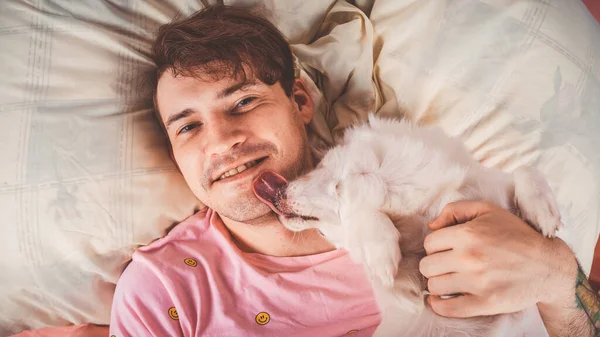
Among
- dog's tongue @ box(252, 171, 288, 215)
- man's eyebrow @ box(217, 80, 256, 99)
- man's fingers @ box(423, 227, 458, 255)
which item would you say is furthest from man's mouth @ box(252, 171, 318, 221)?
man's fingers @ box(423, 227, 458, 255)

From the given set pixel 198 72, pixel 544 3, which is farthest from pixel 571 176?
pixel 198 72

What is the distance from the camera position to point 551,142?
3.92 ft

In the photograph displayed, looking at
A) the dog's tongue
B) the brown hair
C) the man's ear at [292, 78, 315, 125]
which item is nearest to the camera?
the dog's tongue

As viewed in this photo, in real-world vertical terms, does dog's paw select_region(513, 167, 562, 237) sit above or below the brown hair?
below

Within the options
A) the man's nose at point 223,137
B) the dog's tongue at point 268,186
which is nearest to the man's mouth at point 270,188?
the dog's tongue at point 268,186

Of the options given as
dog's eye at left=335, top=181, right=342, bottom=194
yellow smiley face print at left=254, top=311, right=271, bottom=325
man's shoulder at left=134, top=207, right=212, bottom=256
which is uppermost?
dog's eye at left=335, top=181, right=342, bottom=194

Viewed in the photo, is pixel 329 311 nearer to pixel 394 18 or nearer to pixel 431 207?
pixel 431 207

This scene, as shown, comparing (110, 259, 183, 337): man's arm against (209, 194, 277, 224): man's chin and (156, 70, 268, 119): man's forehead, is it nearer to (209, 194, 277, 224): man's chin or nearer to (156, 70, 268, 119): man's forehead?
(209, 194, 277, 224): man's chin

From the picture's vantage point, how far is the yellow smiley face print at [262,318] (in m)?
1.17

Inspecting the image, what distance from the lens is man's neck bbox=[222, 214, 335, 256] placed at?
1236mm

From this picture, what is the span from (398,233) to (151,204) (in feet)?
2.31

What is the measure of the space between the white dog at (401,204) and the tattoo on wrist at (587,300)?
0.34ft

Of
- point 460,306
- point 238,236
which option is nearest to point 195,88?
point 238,236

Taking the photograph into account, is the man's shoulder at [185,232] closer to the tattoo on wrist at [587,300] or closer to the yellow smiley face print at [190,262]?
the yellow smiley face print at [190,262]
